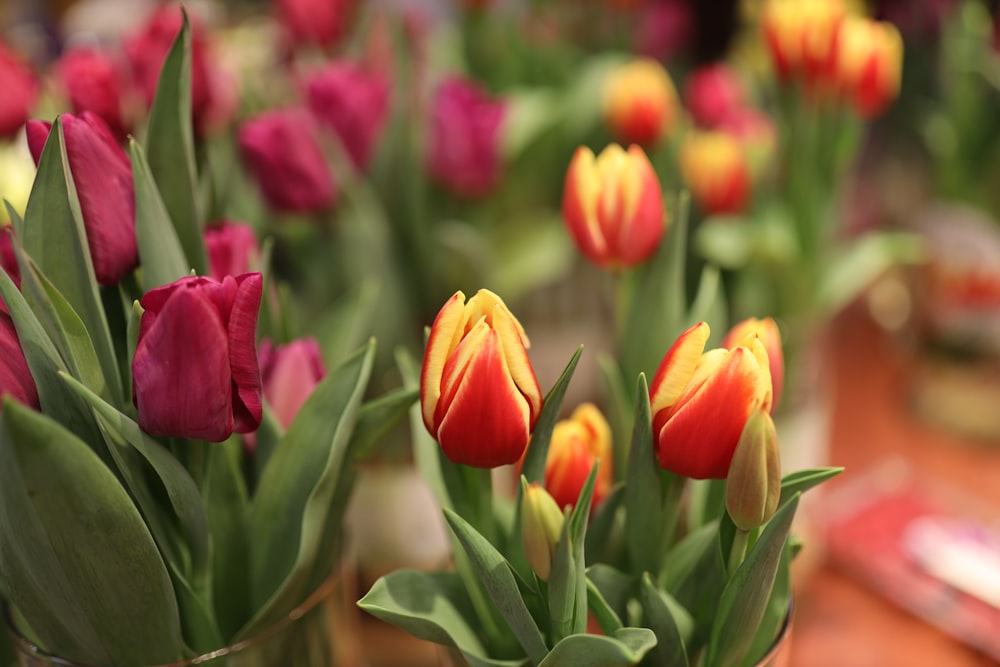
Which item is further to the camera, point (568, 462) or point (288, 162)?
point (288, 162)

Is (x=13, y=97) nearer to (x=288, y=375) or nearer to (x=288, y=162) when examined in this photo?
(x=288, y=162)

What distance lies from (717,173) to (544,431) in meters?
0.29

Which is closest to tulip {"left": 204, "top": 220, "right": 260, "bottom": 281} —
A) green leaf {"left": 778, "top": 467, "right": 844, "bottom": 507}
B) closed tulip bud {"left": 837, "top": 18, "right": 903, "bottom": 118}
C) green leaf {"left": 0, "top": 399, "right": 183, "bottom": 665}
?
green leaf {"left": 0, "top": 399, "right": 183, "bottom": 665}

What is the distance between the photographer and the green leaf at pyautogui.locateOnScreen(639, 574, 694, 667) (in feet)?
0.97

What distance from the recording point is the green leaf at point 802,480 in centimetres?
29

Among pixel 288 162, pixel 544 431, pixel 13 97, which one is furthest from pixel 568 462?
pixel 13 97

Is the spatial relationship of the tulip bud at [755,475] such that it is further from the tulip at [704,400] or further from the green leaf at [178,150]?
the green leaf at [178,150]

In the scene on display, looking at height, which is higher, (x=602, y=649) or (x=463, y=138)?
(x=463, y=138)

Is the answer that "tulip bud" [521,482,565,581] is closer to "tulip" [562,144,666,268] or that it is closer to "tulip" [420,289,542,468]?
"tulip" [420,289,542,468]

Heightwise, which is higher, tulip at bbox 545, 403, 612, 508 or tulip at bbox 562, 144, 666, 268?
tulip at bbox 562, 144, 666, 268

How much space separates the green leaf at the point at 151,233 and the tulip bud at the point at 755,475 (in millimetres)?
196

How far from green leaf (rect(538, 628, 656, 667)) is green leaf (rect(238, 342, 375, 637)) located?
101 millimetres

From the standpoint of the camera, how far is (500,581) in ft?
0.92

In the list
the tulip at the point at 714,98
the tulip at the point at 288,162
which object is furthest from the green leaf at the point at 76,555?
the tulip at the point at 714,98
